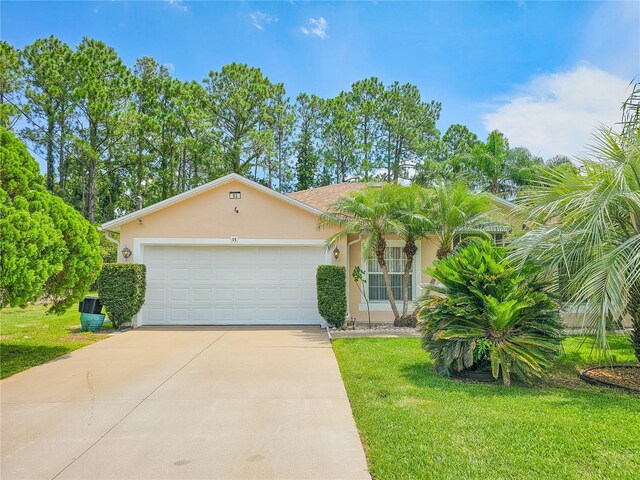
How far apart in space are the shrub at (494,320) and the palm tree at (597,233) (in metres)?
0.42

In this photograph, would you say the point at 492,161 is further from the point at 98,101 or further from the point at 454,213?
the point at 98,101

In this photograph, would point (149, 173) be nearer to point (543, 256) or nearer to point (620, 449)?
point (543, 256)

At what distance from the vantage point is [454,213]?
33.9 feet

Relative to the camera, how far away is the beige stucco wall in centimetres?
1191

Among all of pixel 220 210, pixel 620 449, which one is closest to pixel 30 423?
pixel 620 449

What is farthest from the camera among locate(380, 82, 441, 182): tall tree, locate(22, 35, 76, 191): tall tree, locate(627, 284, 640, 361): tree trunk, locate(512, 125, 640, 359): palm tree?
locate(380, 82, 441, 182): tall tree

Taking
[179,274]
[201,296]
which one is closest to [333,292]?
[201,296]

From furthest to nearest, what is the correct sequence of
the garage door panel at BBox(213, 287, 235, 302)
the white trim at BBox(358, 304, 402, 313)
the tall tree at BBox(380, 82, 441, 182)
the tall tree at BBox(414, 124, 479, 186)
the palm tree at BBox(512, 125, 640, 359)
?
the tall tree at BBox(380, 82, 441, 182)
the tall tree at BBox(414, 124, 479, 186)
the white trim at BBox(358, 304, 402, 313)
the garage door panel at BBox(213, 287, 235, 302)
the palm tree at BBox(512, 125, 640, 359)

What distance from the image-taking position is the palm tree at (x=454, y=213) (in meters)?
10.5

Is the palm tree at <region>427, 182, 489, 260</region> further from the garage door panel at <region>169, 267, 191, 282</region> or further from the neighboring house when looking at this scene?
the garage door panel at <region>169, 267, 191, 282</region>

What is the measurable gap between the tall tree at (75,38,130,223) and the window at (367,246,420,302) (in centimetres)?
1830

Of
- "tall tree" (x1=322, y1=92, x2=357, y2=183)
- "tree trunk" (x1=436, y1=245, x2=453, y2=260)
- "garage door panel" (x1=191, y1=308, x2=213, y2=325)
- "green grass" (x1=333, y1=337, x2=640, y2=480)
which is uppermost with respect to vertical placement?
→ "tall tree" (x1=322, y1=92, x2=357, y2=183)

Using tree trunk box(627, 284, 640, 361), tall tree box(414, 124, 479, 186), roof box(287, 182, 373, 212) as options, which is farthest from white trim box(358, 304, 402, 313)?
tall tree box(414, 124, 479, 186)

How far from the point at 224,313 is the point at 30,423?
7318 mm
